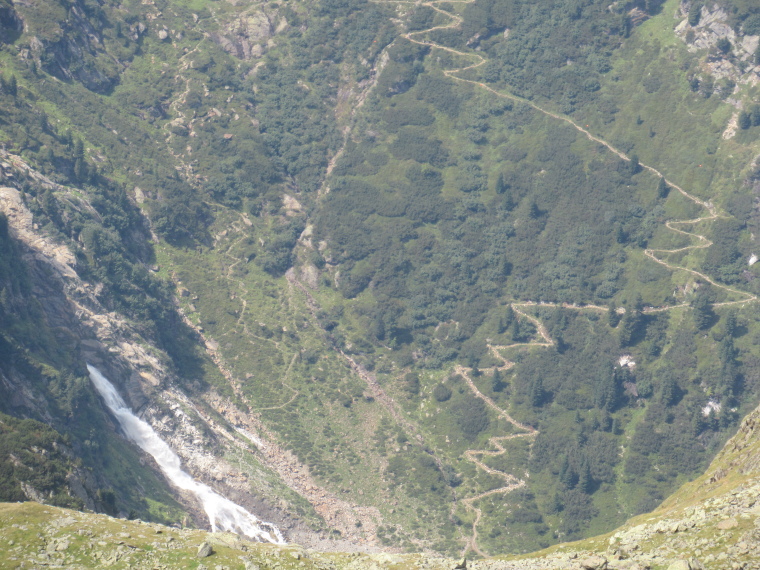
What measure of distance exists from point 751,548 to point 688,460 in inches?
4742

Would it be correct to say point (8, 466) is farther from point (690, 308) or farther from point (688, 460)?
point (690, 308)

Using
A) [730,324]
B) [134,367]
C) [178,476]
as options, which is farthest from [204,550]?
[730,324]

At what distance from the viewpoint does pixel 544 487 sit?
185 metres

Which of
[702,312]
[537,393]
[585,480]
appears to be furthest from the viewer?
[537,393]

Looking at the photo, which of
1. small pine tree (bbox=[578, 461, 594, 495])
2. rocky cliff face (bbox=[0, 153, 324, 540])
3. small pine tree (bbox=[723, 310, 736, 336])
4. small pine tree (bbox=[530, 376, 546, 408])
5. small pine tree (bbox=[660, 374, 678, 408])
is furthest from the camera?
small pine tree (bbox=[530, 376, 546, 408])

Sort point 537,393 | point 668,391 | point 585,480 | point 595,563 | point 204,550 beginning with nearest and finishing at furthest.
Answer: point 595,563
point 204,550
point 585,480
point 668,391
point 537,393

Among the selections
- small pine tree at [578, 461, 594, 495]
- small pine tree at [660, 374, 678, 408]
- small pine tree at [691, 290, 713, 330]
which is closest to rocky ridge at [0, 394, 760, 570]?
small pine tree at [578, 461, 594, 495]

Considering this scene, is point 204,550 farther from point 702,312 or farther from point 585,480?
point 702,312

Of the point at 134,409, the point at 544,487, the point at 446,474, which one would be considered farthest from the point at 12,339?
the point at 544,487

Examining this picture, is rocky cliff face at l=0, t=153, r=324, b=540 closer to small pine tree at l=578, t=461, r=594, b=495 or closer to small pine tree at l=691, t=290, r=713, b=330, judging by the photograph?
small pine tree at l=578, t=461, r=594, b=495

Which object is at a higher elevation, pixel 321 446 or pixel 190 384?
pixel 190 384

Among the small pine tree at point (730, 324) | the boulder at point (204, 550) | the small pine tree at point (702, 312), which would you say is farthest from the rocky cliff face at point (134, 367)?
the boulder at point (204, 550)

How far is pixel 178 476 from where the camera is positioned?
17700 cm

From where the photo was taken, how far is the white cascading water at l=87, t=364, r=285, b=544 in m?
→ 173
